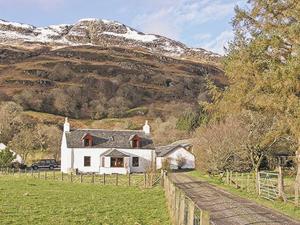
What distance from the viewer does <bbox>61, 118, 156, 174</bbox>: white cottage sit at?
6681 centimetres

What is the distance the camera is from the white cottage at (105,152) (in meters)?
66.8

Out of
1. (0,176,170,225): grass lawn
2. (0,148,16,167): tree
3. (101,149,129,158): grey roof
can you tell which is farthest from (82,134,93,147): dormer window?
(0,176,170,225): grass lawn

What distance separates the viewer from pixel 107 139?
231 ft

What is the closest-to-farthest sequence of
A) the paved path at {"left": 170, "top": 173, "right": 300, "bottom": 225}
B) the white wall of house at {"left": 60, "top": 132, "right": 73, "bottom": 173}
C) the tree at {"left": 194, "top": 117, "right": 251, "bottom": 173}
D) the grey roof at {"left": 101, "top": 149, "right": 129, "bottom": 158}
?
the paved path at {"left": 170, "top": 173, "right": 300, "bottom": 225} < the tree at {"left": 194, "top": 117, "right": 251, "bottom": 173} < the white wall of house at {"left": 60, "top": 132, "right": 73, "bottom": 173} < the grey roof at {"left": 101, "top": 149, "right": 129, "bottom": 158}

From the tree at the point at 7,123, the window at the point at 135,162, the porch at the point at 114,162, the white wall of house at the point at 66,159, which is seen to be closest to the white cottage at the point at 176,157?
the window at the point at 135,162

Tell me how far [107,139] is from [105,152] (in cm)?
283

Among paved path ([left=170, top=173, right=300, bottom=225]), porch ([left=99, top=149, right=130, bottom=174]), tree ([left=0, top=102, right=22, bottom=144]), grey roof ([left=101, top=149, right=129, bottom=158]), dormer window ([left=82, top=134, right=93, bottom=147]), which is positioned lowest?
paved path ([left=170, top=173, right=300, bottom=225])

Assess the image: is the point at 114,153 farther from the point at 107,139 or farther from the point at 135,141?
the point at 135,141

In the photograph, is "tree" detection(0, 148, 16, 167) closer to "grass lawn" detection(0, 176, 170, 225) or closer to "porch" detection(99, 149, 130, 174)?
"porch" detection(99, 149, 130, 174)

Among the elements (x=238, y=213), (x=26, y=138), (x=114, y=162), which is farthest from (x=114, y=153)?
(x=238, y=213)

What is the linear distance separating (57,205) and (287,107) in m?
12.7

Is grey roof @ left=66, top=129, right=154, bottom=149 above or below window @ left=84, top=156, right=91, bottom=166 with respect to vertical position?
above

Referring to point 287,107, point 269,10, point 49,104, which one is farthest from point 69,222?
point 49,104

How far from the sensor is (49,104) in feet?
578
